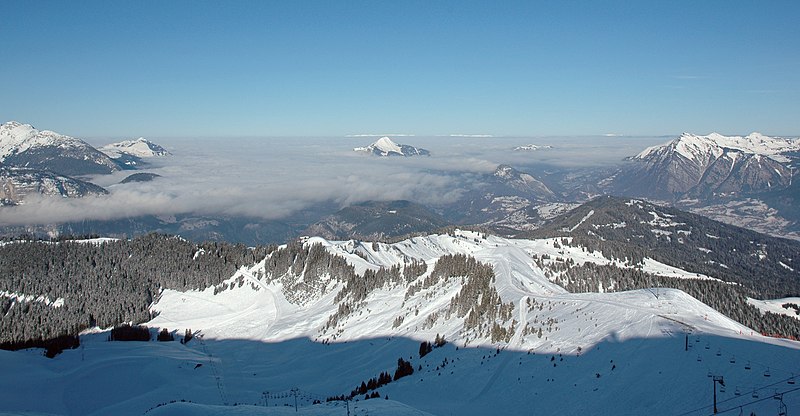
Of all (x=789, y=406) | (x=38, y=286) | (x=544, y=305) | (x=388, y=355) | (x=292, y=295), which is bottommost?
(x=38, y=286)

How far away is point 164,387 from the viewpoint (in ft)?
214

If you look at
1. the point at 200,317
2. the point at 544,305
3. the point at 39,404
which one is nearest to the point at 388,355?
the point at 544,305

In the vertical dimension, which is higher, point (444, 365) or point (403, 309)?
point (444, 365)

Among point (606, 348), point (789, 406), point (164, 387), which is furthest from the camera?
point (164, 387)

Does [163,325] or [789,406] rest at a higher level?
[789,406]

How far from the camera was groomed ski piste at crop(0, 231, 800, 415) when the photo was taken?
33938 millimetres

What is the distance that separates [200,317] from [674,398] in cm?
13728

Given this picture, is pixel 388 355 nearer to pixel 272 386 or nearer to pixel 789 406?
pixel 272 386

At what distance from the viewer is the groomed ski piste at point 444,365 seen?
33.9m

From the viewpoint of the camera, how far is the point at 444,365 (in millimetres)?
58688

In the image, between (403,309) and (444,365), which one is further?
(403,309)

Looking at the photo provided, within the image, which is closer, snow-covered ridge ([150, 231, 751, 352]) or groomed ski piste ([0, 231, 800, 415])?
groomed ski piste ([0, 231, 800, 415])

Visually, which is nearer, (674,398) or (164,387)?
(674,398)

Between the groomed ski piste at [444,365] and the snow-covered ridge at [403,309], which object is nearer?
the groomed ski piste at [444,365]
